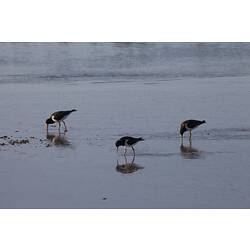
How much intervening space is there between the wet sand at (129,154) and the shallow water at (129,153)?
0.01 meters

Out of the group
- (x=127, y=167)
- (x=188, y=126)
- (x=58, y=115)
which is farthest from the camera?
(x=58, y=115)

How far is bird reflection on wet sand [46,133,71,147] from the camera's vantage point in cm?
1079

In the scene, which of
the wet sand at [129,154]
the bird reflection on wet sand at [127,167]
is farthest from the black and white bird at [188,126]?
the bird reflection on wet sand at [127,167]

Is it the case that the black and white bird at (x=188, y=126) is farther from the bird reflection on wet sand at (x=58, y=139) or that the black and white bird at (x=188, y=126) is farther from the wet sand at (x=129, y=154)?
the bird reflection on wet sand at (x=58, y=139)

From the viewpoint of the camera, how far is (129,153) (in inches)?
395

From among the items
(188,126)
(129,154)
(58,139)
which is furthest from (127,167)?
(58,139)

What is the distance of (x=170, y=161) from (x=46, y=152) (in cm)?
193

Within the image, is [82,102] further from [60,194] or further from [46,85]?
[60,194]

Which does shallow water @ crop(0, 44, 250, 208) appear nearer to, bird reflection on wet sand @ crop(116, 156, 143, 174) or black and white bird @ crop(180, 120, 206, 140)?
bird reflection on wet sand @ crop(116, 156, 143, 174)

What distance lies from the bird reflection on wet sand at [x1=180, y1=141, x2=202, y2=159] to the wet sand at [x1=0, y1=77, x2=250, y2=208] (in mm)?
14

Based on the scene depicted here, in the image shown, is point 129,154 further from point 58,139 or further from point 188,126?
point 58,139

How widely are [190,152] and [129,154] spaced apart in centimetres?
90

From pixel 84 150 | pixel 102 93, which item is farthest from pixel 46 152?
pixel 102 93

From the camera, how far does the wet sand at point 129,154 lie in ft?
25.2
